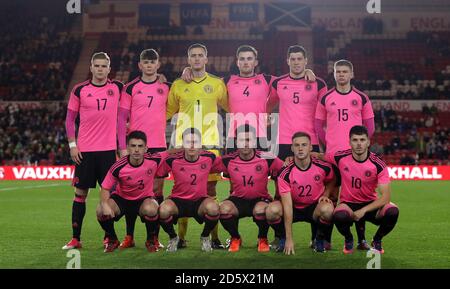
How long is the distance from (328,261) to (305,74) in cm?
194

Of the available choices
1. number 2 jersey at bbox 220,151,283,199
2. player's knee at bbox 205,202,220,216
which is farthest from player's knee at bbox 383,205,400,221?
player's knee at bbox 205,202,220,216

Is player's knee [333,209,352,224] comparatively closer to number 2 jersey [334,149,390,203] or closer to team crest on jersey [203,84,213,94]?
number 2 jersey [334,149,390,203]

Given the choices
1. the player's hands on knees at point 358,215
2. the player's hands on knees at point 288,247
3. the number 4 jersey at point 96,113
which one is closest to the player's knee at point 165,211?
the number 4 jersey at point 96,113

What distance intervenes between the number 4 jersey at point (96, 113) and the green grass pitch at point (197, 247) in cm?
106

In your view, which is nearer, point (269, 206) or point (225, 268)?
point (225, 268)

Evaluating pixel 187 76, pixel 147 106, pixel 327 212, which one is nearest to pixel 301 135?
pixel 327 212

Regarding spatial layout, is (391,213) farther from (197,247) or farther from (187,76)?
(187,76)

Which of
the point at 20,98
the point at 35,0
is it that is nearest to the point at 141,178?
the point at 20,98

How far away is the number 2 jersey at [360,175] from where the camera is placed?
6039 mm

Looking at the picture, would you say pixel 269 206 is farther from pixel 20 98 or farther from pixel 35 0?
pixel 35 0

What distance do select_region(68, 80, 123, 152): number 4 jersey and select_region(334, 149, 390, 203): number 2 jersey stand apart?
2.25 m

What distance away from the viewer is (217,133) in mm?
6676

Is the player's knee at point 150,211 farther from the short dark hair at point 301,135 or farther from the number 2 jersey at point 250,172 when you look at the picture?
the short dark hair at point 301,135

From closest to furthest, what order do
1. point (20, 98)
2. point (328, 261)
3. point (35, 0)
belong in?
point (328, 261)
point (20, 98)
point (35, 0)
